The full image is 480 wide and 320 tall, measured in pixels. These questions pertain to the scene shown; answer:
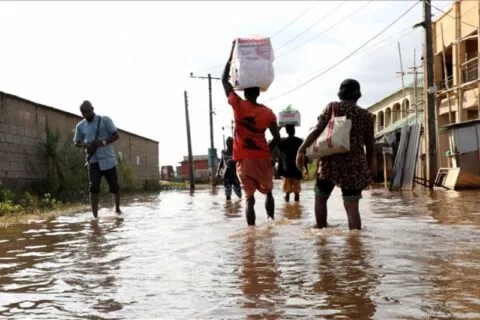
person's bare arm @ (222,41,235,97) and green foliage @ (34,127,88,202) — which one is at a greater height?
person's bare arm @ (222,41,235,97)

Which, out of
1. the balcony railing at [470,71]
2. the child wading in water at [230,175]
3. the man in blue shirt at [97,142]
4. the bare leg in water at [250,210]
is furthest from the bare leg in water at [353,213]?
the balcony railing at [470,71]

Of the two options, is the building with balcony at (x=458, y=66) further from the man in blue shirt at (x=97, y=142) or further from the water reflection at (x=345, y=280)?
the water reflection at (x=345, y=280)

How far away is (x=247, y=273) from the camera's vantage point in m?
3.38

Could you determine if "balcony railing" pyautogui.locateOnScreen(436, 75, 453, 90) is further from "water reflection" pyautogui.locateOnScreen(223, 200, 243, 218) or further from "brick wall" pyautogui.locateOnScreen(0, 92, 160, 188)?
"water reflection" pyautogui.locateOnScreen(223, 200, 243, 218)

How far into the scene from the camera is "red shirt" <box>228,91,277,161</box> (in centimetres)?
571

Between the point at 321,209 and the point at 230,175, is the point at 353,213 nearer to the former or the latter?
the point at 321,209

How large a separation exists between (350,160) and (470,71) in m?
17.6

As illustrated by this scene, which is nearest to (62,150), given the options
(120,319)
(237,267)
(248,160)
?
(248,160)

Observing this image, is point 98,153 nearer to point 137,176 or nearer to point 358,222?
point 358,222

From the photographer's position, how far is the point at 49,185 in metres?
13.0

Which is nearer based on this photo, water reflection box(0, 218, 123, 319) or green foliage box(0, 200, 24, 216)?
water reflection box(0, 218, 123, 319)

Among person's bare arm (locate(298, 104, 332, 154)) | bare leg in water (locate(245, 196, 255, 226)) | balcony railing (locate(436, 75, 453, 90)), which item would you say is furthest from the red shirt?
balcony railing (locate(436, 75, 453, 90))

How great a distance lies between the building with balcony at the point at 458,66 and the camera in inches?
786

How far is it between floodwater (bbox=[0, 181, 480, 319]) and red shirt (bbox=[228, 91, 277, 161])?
0.77 m
